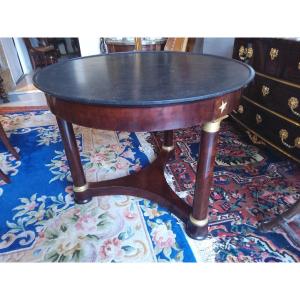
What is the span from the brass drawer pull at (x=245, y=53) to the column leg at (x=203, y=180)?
1.24 metres

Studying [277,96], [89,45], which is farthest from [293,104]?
[89,45]

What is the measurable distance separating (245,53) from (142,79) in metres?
1.34

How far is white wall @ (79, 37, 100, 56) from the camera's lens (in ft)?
10.1

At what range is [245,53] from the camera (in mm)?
1986

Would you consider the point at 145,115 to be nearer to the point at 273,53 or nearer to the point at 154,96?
the point at 154,96

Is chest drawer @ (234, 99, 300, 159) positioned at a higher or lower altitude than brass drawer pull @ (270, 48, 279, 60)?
lower

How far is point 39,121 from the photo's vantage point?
9.18 ft

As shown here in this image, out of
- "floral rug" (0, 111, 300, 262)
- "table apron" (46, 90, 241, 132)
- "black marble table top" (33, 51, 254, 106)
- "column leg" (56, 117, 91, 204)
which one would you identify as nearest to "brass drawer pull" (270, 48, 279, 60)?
"black marble table top" (33, 51, 254, 106)

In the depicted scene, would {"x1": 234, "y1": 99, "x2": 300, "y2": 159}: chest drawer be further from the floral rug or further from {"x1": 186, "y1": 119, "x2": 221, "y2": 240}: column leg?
{"x1": 186, "y1": 119, "x2": 221, "y2": 240}: column leg

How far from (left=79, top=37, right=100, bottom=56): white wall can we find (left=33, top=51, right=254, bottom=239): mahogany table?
1.83 m
